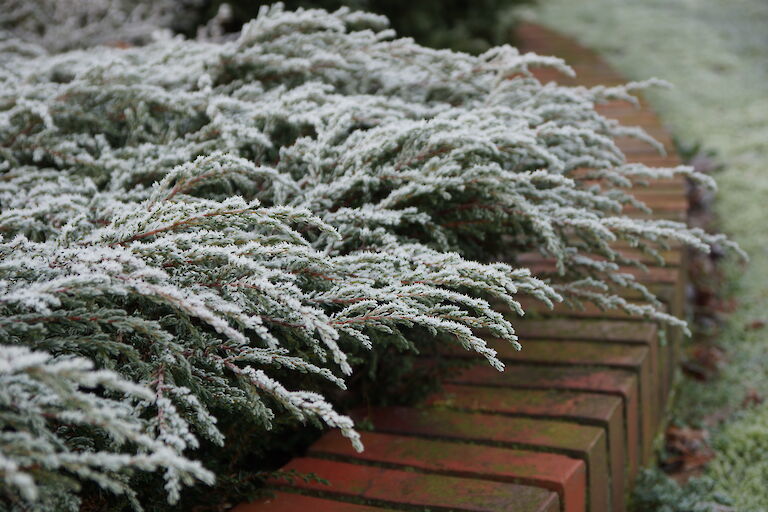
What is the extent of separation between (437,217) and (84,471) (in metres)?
1.01

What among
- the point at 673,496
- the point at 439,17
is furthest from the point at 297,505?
the point at 439,17

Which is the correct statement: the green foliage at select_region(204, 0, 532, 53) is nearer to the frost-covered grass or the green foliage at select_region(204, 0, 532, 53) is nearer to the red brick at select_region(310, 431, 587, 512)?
the frost-covered grass

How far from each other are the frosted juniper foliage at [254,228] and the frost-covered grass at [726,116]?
1.83 ft

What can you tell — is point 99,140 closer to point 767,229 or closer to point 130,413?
point 130,413

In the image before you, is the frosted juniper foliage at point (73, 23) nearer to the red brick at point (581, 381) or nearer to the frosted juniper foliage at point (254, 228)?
the frosted juniper foliage at point (254, 228)

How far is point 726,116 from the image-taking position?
172 inches

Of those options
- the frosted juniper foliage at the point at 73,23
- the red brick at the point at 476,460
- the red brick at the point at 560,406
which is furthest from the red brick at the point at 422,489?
the frosted juniper foliage at the point at 73,23

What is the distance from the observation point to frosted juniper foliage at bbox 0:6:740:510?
3.24ft

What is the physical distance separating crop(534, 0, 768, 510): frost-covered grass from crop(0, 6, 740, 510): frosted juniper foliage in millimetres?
558

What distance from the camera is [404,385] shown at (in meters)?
1.67

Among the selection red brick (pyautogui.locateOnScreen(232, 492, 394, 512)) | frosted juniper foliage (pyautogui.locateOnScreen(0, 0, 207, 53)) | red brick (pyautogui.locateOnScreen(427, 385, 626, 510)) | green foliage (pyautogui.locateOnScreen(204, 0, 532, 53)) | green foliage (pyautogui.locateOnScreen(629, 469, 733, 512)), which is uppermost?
green foliage (pyautogui.locateOnScreen(204, 0, 532, 53))

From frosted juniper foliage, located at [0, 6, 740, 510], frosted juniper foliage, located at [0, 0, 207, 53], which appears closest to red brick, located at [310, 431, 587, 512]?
frosted juniper foliage, located at [0, 6, 740, 510]

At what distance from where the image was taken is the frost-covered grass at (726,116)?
1886 millimetres

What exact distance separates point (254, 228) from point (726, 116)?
4.00m
